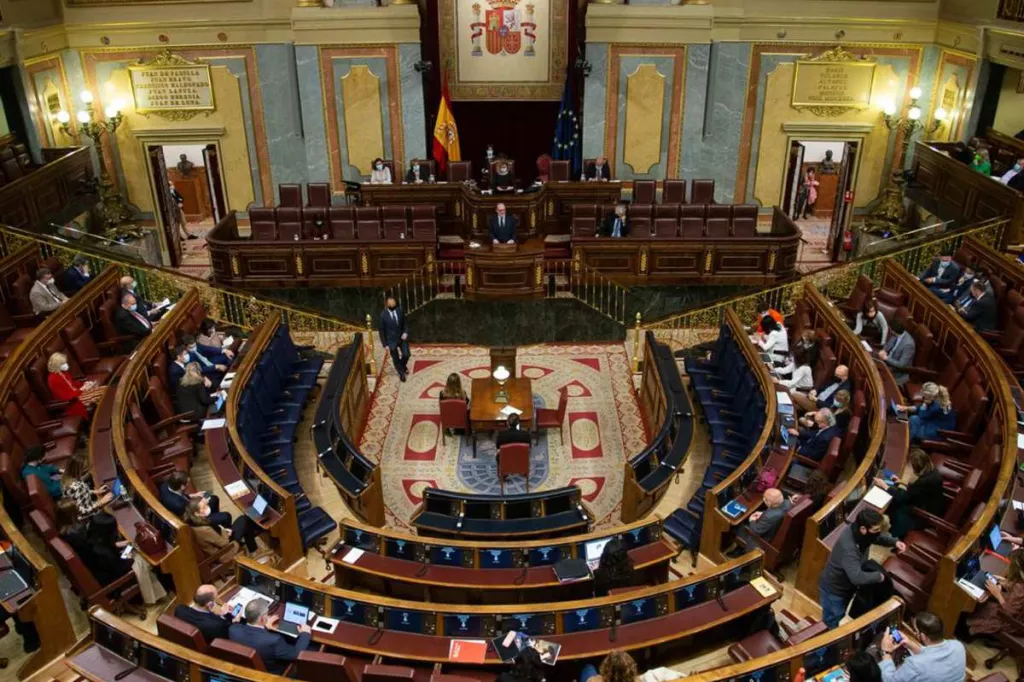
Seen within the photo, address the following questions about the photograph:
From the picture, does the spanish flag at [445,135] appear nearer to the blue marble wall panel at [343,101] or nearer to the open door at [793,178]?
the blue marble wall panel at [343,101]

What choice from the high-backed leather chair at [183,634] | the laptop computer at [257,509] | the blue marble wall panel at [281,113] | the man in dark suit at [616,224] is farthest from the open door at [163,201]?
the high-backed leather chair at [183,634]

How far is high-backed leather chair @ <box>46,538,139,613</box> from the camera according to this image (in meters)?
6.19

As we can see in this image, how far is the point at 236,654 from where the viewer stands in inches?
204

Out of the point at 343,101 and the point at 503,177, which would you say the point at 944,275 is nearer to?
the point at 503,177

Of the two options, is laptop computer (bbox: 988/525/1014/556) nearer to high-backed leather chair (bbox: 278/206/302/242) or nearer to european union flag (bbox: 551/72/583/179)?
high-backed leather chair (bbox: 278/206/302/242)

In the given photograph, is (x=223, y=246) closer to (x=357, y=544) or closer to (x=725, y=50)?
(x=357, y=544)

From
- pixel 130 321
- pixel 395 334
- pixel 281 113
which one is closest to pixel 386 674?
pixel 395 334

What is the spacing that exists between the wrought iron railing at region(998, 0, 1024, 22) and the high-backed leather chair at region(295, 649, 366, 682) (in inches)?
496

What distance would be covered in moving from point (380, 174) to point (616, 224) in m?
4.36

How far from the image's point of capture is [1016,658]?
5.62m

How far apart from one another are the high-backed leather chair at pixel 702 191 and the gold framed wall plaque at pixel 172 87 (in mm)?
8716

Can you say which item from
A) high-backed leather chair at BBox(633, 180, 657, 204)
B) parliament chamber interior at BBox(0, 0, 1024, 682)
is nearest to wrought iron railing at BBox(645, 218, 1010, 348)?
parliament chamber interior at BBox(0, 0, 1024, 682)

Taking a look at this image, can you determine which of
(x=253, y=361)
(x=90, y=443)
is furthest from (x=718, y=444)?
(x=90, y=443)

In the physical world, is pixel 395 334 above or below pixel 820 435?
below
